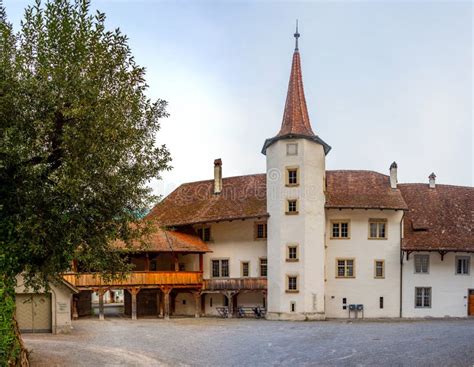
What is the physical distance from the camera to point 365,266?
116 feet

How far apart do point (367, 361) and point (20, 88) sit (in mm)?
13672

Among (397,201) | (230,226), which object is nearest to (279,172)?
(230,226)

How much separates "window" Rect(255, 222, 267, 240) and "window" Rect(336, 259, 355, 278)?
523 centimetres

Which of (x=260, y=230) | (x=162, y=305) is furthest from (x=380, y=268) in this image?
(x=162, y=305)

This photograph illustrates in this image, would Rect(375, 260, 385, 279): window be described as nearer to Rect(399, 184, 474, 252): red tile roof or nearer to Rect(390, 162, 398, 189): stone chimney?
Rect(399, 184, 474, 252): red tile roof

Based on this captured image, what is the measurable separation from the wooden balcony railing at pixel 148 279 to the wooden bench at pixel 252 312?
3.27 m

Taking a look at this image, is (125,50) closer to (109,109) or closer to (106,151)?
(109,109)

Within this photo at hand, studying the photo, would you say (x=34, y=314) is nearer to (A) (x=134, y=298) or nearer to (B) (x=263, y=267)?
(A) (x=134, y=298)

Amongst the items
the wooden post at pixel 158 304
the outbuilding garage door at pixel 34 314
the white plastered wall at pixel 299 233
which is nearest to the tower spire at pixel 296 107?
the white plastered wall at pixel 299 233

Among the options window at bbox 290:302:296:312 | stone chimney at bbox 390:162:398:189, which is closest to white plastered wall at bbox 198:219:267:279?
window at bbox 290:302:296:312

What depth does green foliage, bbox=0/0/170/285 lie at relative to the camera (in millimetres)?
13820

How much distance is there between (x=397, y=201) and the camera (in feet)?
115

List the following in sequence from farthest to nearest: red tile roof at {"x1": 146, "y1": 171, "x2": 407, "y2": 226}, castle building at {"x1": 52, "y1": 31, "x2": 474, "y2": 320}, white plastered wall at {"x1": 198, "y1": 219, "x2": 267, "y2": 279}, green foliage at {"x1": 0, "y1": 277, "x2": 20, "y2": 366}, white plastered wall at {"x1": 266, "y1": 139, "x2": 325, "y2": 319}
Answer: white plastered wall at {"x1": 198, "y1": 219, "x2": 267, "y2": 279}
red tile roof at {"x1": 146, "y1": 171, "x2": 407, "y2": 226}
castle building at {"x1": 52, "y1": 31, "x2": 474, "y2": 320}
white plastered wall at {"x1": 266, "y1": 139, "x2": 325, "y2": 319}
green foliage at {"x1": 0, "y1": 277, "x2": 20, "y2": 366}

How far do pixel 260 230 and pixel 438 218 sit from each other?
40.2ft
